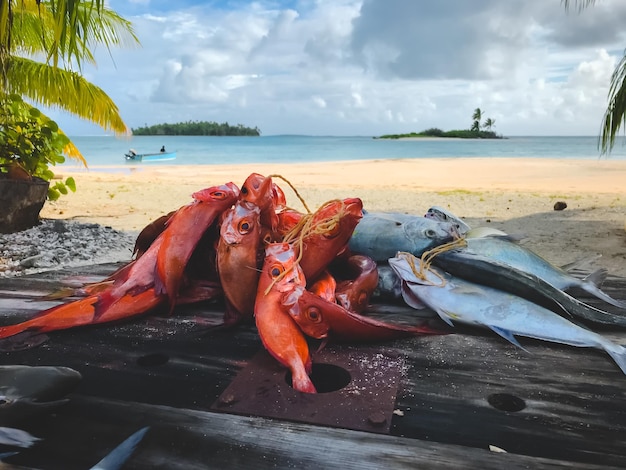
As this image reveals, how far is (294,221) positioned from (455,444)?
4.88 ft

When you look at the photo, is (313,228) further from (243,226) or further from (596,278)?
(596,278)

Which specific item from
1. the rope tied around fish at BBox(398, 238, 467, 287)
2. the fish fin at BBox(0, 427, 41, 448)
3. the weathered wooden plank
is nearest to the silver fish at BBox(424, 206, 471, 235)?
the rope tied around fish at BBox(398, 238, 467, 287)

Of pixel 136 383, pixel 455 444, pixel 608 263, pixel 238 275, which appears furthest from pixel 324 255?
pixel 608 263

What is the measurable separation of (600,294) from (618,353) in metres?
0.81

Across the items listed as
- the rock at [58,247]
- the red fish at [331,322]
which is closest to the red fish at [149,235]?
the red fish at [331,322]

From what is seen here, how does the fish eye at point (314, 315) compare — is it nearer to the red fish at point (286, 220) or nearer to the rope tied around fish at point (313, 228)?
the rope tied around fish at point (313, 228)

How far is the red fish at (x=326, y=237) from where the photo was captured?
7.04 ft

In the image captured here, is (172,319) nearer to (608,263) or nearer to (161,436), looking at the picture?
(161,436)

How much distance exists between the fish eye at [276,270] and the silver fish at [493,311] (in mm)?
600

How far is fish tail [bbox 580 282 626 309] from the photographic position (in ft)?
7.91

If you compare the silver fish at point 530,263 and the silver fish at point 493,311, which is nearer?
the silver fish at point 493,311

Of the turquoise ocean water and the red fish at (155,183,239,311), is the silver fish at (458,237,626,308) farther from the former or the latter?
the turquoise ocean water

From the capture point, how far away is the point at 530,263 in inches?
100

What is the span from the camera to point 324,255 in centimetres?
218
